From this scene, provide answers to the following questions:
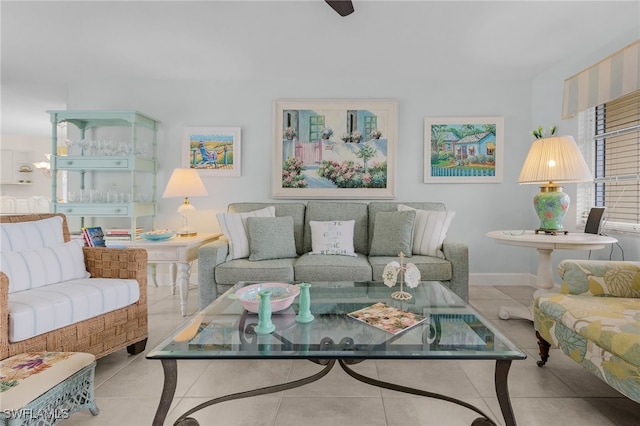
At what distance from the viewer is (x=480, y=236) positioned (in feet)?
12.4

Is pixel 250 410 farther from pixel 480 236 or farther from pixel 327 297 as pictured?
pixel 480 236

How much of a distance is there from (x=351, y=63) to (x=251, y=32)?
3.33ft


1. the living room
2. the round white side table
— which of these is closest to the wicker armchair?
the living room

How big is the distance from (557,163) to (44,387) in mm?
3171

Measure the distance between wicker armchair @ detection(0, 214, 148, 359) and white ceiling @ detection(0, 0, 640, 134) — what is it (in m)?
1.61

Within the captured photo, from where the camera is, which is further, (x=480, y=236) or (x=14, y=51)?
(x=480, y=236)

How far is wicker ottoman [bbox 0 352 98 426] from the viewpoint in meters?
1.18

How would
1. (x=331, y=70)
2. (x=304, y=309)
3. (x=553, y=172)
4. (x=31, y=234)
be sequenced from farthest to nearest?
(x=331, y=70)
(x=553, y=172)
(x=31, y=234)
(x=304, y=309)

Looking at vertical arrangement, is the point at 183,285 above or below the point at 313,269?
below

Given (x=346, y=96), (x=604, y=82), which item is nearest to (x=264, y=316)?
(x=346, y=96)

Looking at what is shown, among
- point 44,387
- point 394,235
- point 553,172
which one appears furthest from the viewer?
point 394,235

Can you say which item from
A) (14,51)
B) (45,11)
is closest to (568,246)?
(45,11)

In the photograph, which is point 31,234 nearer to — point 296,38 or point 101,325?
point 101,325

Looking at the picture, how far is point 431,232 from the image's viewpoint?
3010 millimetres
